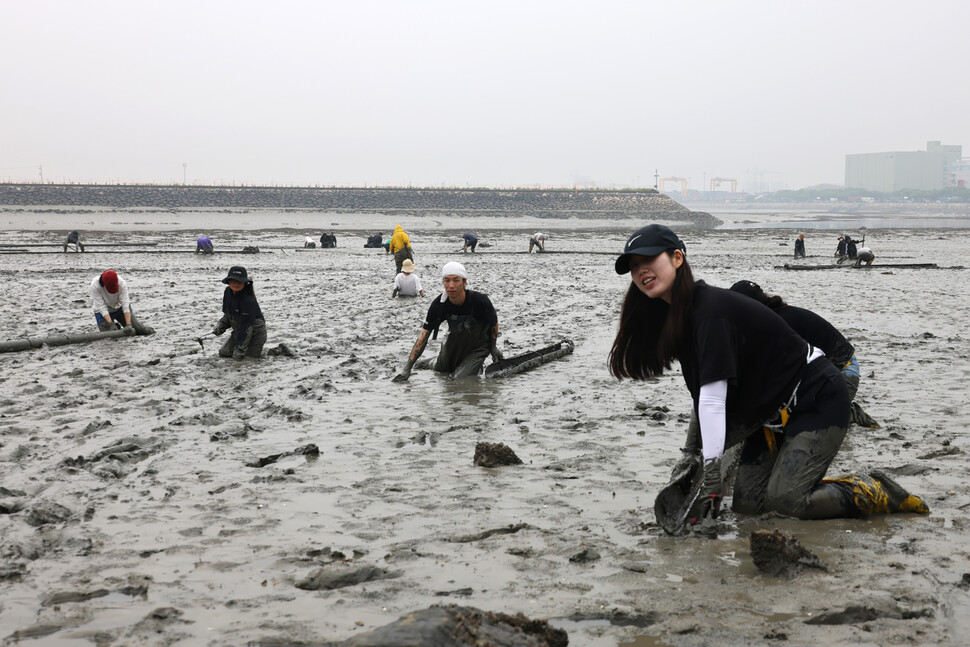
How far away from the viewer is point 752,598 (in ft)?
11.3

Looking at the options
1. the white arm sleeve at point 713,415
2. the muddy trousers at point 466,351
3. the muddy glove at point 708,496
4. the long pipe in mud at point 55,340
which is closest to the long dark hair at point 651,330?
the white arm sleeve at point 713,415

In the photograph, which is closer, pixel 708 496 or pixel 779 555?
pixel 779 555

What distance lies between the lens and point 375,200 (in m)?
89.8

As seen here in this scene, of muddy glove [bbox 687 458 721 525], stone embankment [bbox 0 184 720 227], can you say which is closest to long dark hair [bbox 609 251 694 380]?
muddy glove [bbox 687 458 721 525]

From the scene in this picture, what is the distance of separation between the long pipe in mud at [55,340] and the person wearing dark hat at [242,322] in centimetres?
225

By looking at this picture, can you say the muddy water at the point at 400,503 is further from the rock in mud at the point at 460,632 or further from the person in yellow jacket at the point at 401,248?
the person in yellow jacket at the point at 401,248

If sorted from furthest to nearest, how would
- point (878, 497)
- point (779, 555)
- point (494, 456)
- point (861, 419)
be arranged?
point (861, 419)
point (494, 456)
point (878, 497)
point (779, 555)

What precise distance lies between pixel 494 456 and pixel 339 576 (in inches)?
78.8

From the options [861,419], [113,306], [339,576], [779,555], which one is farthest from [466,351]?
[113,306]

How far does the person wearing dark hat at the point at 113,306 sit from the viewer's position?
1134cm

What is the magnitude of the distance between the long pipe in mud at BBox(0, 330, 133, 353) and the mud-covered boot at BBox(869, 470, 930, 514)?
965cm

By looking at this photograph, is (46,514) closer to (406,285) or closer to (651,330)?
(651,330)

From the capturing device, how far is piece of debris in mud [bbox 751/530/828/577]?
11.9 feet

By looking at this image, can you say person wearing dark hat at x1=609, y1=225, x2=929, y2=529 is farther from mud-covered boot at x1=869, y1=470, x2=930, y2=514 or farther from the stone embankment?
the stone embankment
